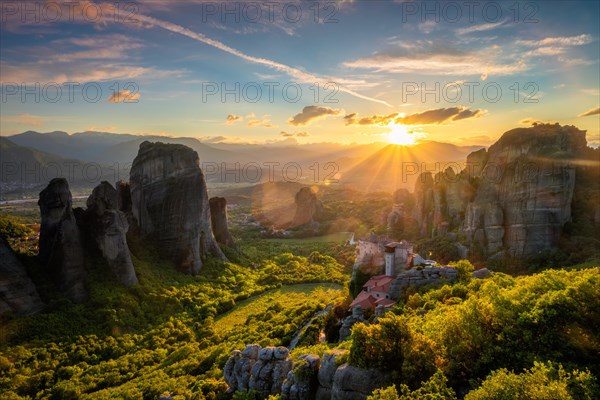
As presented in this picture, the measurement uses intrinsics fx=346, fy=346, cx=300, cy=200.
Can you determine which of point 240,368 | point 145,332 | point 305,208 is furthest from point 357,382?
point 305,208

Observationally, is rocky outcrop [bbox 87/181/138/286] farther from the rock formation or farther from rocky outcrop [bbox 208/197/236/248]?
the rock formation

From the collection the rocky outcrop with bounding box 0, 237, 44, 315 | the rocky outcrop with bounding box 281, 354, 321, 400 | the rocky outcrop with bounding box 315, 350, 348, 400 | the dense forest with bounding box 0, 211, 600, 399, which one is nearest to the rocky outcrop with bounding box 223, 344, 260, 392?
the dense forest with bounding box 0, 211, 600, 399

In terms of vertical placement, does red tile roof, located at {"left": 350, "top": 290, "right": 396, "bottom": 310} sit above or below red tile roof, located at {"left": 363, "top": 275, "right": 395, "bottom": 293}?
below

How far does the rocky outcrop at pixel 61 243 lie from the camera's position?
42375mm

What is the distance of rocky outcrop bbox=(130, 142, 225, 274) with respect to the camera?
60469 mm

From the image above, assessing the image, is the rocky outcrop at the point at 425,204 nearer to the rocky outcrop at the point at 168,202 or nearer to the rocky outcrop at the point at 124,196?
the rocky outcrop at the point at 168,202

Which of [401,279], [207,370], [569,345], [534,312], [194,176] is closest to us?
[569,345]

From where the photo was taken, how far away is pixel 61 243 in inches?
1681

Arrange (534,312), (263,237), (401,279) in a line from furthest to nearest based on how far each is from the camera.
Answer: (263,237), (401,279), (534,312)

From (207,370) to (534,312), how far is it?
28.9 m

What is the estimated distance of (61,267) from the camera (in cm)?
4244

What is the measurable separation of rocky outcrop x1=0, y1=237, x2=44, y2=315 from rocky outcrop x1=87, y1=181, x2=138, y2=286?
9087 millimetres

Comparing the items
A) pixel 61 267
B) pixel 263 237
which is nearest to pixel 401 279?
pixel 61 267

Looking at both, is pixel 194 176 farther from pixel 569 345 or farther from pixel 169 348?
pixel 569 345
